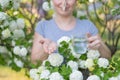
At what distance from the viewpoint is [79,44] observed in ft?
10.5

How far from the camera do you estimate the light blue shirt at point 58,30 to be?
11.2 ft

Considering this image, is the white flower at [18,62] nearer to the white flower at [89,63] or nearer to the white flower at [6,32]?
the white flower at [6,32]

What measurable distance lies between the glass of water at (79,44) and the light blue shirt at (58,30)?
5.2 inches

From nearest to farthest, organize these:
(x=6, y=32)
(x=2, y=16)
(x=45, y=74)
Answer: (x=45, y=74)
(x=2, y=16)
(x=6, y=32)

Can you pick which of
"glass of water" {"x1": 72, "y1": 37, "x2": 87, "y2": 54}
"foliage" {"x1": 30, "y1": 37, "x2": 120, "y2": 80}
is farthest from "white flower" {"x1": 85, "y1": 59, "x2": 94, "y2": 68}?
"glass of water" {"x1": 72, "y1": 37, "x2": 87, "y2": 54}

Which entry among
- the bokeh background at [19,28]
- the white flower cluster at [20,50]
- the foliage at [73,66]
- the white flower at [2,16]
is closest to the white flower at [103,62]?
the foliage at [73,66]

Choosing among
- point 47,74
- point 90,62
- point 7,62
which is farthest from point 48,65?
point 7,62

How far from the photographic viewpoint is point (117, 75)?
3.31 meters

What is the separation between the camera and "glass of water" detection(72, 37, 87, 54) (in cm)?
321

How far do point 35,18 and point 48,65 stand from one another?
1988 millimetres

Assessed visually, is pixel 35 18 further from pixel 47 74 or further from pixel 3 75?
pixel 3 75

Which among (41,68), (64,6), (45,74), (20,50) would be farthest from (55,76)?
(20,50)

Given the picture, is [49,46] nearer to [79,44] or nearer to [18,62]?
[79,44]

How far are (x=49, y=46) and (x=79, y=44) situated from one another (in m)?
0.21
